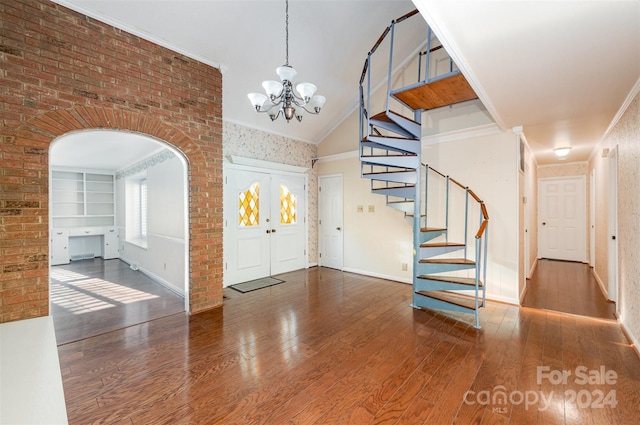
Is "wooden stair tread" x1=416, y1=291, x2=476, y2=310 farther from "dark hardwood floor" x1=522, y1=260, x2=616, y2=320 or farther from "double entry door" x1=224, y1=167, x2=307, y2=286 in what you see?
"double entry door" x1=224, y1=167, x2=307, y2=286

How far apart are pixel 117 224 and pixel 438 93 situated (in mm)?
8390

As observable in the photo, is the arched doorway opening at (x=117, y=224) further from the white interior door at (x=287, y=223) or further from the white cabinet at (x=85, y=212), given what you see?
the white interior door at (x=287, y=223)

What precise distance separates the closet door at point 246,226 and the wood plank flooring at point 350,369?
132cm

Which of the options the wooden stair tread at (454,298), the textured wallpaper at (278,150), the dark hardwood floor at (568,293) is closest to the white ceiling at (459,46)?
the textured wallpaper at (278,150)

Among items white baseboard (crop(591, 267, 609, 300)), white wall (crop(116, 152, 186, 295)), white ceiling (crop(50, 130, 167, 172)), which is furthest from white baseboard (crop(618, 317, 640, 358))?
white ceiling (crop(50, 130, 167, 172))

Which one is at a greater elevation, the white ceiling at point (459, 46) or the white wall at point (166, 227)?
the white ceiling at point (459, 46)

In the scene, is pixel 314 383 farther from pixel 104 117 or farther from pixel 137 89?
pixel 137 89

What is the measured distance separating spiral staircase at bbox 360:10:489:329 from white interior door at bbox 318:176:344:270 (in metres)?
1.88

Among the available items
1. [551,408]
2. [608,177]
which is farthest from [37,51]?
[608,177]

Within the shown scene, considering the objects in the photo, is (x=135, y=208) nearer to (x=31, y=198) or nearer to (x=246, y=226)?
(x=246, y=226)

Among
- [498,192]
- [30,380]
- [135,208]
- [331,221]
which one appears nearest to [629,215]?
[498,192]

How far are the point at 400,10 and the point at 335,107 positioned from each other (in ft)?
6.26

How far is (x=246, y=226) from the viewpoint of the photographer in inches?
200

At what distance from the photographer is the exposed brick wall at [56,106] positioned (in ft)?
7.84
